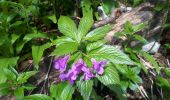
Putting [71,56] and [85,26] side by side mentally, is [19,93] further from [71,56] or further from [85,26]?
[85,26]

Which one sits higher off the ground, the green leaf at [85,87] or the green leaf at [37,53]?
the green leaf at [85,87]

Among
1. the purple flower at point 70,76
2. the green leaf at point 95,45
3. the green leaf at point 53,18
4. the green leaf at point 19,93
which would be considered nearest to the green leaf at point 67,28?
the green leaf at point 95,45

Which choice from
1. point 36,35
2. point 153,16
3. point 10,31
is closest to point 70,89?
point 36,35

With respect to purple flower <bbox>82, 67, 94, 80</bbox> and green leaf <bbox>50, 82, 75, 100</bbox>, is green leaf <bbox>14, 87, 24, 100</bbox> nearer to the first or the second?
green leaf <bbox>50, 82, 75, 100</bbox>

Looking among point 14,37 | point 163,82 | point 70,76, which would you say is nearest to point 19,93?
point 70,76

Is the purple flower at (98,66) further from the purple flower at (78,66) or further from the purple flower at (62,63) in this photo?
the purple flower at (62,63)

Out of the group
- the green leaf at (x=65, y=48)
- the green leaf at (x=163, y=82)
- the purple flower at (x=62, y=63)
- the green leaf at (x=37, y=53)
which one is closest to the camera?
the green leaf at (x=65, y=48)

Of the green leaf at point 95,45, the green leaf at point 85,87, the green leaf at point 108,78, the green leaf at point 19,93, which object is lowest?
the green leaf at point 19,93

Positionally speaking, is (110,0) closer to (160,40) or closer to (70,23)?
(160,40)
